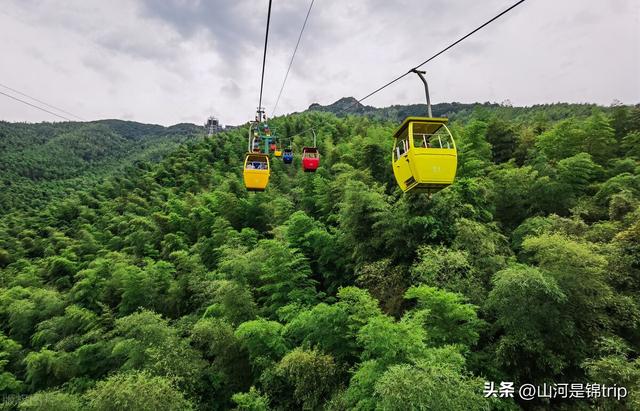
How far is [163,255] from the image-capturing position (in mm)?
26031

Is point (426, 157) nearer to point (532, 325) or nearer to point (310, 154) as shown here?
point (532, 325)

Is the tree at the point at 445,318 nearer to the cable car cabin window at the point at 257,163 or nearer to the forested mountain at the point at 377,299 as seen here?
the forested mountain at the point at 377,299

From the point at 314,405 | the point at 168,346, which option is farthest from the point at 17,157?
the point at 314,405

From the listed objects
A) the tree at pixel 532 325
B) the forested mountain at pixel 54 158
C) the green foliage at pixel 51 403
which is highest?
the forested mountain at pixel 54 158

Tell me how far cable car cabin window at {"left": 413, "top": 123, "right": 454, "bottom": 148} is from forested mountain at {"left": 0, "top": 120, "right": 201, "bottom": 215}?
80.7 m

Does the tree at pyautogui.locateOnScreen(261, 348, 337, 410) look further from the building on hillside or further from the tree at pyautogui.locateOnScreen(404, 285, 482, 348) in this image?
the building on hillside

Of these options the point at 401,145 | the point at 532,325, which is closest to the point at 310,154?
the point at 401,145

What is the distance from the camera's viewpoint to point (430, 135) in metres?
6.10

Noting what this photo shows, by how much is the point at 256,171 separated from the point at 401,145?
609cm

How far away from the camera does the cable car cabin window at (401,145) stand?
6153 millimetres

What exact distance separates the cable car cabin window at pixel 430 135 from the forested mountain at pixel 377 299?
4.90 m

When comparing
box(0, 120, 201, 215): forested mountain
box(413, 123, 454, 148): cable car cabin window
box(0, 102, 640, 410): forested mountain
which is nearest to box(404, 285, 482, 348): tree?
box(0, 102, 640, 410): forested mountain

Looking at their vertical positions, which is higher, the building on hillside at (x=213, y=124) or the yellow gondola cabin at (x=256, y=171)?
the building on hillside at (x=213, y=124)

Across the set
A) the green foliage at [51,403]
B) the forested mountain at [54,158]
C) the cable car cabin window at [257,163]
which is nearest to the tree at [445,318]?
the cable car cabin window at [257,163]
